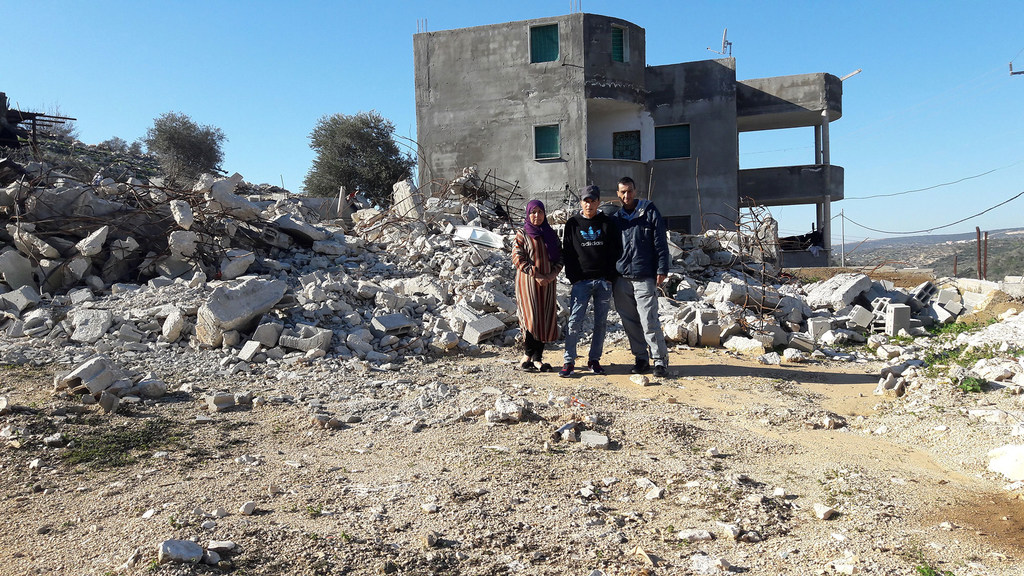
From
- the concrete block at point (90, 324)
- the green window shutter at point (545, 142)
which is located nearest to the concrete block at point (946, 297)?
the concrete block at point (90, 324)

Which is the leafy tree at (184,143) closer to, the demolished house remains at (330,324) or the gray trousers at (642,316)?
the demolished house remains at (330,324)

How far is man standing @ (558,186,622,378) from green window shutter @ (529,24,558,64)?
1360cm

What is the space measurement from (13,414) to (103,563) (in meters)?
2.71

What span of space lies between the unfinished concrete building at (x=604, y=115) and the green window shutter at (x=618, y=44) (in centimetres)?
4

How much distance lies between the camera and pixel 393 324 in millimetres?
7418

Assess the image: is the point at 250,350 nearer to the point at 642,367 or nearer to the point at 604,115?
the point at 642,367

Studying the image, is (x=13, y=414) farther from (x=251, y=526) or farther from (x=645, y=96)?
(x=645, y=96)

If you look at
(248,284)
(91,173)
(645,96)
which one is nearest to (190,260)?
(248,284)

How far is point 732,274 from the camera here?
39.7ft

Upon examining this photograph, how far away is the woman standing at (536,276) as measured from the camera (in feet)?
20.6

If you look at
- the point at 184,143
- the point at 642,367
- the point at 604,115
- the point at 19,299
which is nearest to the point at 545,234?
the point at 642,367

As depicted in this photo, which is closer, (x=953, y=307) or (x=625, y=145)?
(x=953, y=307)

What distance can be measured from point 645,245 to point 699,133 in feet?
48.0

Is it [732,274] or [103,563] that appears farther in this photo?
[732,274]
